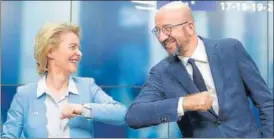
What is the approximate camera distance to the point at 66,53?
1649 mm

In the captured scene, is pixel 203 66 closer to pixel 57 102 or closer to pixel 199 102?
pixel 199 102

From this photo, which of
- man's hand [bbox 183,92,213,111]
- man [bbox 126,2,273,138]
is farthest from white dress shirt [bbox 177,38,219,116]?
man's hand [bbox 183,92,213,111]

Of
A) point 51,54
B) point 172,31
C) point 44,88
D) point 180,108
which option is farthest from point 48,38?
point 180,108

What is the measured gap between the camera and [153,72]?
1.51 metres

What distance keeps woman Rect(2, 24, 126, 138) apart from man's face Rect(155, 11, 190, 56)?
37cm

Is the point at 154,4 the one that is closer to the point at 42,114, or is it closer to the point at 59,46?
the point at 59,46

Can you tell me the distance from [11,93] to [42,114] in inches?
17.4

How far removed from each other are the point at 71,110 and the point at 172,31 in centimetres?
53

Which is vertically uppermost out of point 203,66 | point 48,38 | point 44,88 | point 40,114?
point 48,38

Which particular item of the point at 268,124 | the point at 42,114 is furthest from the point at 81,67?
the point at 268,124

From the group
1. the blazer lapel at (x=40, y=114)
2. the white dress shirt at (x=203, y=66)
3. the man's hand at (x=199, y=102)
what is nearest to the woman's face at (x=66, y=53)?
the blazer lapel at (x=40, y=114)

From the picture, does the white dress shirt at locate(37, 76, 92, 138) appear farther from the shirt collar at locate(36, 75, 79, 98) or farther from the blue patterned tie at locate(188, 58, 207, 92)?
the blue patterned tie at locate(188, 58, 207, 92)

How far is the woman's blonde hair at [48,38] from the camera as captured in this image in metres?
1.61

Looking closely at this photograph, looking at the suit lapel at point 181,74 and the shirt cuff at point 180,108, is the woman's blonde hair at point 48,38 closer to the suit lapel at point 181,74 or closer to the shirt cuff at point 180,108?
the suit lapel at point 181,74
